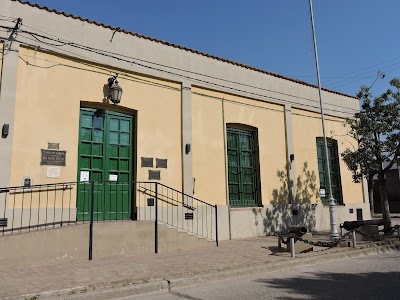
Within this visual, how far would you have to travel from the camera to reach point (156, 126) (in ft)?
36.9

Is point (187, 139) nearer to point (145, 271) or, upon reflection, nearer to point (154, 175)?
point (154, 175)

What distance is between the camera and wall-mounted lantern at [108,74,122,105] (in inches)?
405

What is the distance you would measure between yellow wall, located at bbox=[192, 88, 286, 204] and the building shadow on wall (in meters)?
0.35

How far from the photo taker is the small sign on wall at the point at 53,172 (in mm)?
9195

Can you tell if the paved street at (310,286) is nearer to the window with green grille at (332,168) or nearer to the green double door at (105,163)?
the green double door at (105,163)

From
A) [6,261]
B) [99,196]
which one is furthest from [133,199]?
[6,261]

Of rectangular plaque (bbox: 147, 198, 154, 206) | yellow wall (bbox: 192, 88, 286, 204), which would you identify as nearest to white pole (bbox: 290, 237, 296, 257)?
yellow wall (bbox: 192, 88, 286, 204)

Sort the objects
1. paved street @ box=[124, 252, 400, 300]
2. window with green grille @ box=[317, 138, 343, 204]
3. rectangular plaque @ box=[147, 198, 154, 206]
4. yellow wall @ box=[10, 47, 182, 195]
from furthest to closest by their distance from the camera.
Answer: window with green grille @ box=[317, 138, 343, 204]
rectangular plaque @ box=[147, 198, 154, 206]
yellow wall @ box=[10, 47, 182, 195]
paved street @ box=[124, 252, 400, 300]

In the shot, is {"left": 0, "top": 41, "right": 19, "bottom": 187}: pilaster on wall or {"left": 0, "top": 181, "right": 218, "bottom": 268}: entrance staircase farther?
{"left": 0, "top": 41, "right": 19, "bottom": 187}: pilaster on wall

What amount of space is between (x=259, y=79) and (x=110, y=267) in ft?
31.2

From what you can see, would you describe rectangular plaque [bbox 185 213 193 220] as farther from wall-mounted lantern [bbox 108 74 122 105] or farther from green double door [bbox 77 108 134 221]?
wall-mounted lantern [bbox 108 74 122 105]

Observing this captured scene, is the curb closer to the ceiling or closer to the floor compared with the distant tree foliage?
closer to the floor

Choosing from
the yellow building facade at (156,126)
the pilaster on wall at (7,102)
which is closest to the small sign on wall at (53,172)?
the yellow building facade at (156,126)

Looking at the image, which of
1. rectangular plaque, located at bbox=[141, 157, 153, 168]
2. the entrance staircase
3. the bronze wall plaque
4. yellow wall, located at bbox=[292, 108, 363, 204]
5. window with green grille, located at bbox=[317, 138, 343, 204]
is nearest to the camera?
the entrance staircase
